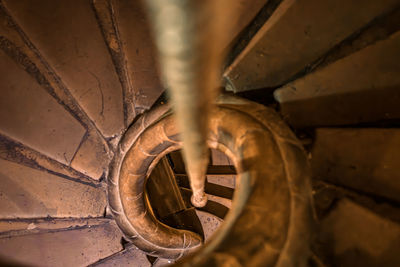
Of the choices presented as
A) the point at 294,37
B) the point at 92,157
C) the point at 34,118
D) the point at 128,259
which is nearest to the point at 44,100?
the point at 34,118

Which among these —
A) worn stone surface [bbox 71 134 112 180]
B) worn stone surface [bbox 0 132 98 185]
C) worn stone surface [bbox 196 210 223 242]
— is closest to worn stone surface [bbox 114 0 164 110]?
worn stone surface [bbox 71 134 112 180]

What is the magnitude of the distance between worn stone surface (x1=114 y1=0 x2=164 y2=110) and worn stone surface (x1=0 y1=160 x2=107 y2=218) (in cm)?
86

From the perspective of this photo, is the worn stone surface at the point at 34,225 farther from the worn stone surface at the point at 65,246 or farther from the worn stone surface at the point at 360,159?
the worn stone surface at the point at 360,159

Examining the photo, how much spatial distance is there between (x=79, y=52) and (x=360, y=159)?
1769 mm

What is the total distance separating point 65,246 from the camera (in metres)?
2.24

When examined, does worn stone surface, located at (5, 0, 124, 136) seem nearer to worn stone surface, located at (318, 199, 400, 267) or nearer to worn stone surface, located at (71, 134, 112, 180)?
worn stone surface, located at (71, 134, 112, 180)

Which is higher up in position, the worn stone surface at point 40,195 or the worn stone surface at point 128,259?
the worn stone surface at point 40,195

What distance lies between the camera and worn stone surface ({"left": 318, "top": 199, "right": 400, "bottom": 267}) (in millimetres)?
932

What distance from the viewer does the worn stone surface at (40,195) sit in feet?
6.09

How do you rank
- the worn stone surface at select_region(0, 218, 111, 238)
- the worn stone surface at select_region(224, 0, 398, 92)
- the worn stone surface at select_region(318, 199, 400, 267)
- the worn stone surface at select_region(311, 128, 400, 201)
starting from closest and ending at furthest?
the worn stone surface at select_region(318, 199, 400, 267)
the worn stone surface at select_region(311, 128, 400, 201)
the worn stone surface at select_region(224, 0, 398, 92)
the worn stone surface at select_region(0, 218, 111, 238)

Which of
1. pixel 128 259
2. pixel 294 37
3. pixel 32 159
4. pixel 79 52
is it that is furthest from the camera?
pixel 128 259

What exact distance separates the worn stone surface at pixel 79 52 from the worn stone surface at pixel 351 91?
1.18m

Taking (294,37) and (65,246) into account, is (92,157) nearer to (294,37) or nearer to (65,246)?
(65,246)

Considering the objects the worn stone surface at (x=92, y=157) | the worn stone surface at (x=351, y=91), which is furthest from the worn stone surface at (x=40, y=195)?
the worn stone surface at (x=351, y=91)
